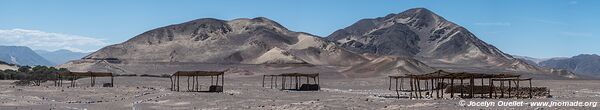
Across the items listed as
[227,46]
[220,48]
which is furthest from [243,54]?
[227,46]

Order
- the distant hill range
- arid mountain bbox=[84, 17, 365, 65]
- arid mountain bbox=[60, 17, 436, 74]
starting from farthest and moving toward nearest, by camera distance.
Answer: arid mountain bbox=[84, 17, 365, 65], arid mountain bbox=[60, 17, 436, 74], the distant hill range

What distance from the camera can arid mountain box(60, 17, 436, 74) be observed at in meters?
148

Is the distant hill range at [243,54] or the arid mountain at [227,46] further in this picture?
the arid mountain at [227,46]

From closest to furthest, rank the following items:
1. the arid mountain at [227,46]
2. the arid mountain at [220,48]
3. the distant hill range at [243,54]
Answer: the distant hill range at [243,54], the arid mountain at [220,48], the arid mountain at [227,46]

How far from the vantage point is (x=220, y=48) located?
164 meters

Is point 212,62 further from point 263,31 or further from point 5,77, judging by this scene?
point 5,77

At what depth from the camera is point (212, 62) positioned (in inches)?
5846

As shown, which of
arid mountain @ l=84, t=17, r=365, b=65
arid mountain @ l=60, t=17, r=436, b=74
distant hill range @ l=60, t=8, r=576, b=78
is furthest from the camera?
arid mountain @ l=84, t=17, r=365, b=65

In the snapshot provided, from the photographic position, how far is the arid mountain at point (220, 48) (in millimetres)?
147500

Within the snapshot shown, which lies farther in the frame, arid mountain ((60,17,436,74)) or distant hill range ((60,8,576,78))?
arid mountain ((60,17,436,74))

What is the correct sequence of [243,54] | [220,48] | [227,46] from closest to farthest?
1. [243,54]
2. [220,48]
3. [227,46]

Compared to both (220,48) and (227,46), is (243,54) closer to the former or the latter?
(220,48)

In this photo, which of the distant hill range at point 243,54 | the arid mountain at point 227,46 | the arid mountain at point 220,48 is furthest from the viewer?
the arid mountain at point 227,46

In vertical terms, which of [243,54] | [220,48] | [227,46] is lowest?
[243,54]
